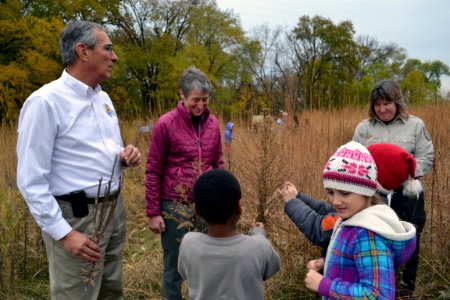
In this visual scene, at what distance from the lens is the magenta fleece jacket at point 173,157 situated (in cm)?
245

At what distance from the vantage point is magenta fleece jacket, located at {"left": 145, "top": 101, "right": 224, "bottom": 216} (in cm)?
245

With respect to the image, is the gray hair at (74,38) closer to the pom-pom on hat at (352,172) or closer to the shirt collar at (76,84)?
the shirt collar at (76,84)

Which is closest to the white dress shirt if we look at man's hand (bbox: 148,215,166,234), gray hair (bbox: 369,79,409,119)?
man's hand (bbox: 148,215,166,234)

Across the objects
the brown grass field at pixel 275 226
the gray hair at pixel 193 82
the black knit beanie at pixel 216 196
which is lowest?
the brown grass field at pixel 275 226

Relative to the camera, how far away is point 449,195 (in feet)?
10.8

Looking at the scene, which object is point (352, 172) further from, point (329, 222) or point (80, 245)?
point (80, 245)

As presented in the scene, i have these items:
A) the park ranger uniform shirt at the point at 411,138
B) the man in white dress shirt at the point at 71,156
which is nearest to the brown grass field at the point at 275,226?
the park ranger uniform shirt at the point at 411,138

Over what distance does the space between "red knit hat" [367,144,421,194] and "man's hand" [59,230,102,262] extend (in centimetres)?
130

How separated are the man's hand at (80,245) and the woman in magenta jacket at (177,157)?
0.68 meters

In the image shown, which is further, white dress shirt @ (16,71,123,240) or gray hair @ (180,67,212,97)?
gray hair @ (180,67,212,97)

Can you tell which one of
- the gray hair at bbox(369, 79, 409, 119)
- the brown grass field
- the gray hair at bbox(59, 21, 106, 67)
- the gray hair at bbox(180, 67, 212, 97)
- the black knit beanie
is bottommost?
the brown grass field

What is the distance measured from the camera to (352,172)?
1.47 metres

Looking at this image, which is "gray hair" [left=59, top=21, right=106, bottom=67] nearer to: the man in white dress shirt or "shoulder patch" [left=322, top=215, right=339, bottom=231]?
the man in white dress shirt

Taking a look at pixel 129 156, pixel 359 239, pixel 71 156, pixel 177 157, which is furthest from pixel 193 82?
pixel 359 239
